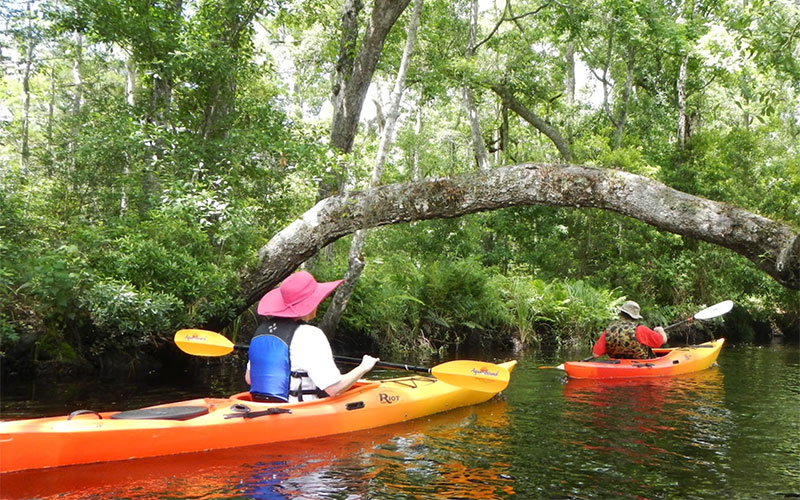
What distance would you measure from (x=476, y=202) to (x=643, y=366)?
10.6ft

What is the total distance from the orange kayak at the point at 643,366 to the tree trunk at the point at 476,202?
1.94 metres

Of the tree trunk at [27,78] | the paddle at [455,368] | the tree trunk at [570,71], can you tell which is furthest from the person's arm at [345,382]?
the tree trunk at [570,71]

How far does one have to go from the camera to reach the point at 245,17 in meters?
9.73

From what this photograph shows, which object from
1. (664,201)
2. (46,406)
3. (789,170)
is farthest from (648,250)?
(46,406)

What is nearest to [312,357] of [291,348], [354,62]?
[291,348]

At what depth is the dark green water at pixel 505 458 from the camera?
12.1ft

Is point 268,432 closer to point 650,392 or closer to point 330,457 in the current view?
point 330,457

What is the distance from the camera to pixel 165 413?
14.8 ft

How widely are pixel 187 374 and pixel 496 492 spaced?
231 inches

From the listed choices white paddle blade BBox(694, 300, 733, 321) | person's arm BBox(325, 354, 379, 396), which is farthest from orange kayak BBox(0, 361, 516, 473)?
white paddle blade BBox(694, 300, 733, 321)

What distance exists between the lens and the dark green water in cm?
370

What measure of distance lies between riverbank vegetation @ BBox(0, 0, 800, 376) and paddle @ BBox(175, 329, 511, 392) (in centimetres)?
72

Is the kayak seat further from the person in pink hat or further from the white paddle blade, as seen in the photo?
the white paddle blade

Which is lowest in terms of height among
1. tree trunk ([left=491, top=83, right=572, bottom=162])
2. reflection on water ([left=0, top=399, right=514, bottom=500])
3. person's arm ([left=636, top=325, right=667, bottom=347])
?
reflection on water ([left=0, top=399, right=514, bottom=500])
